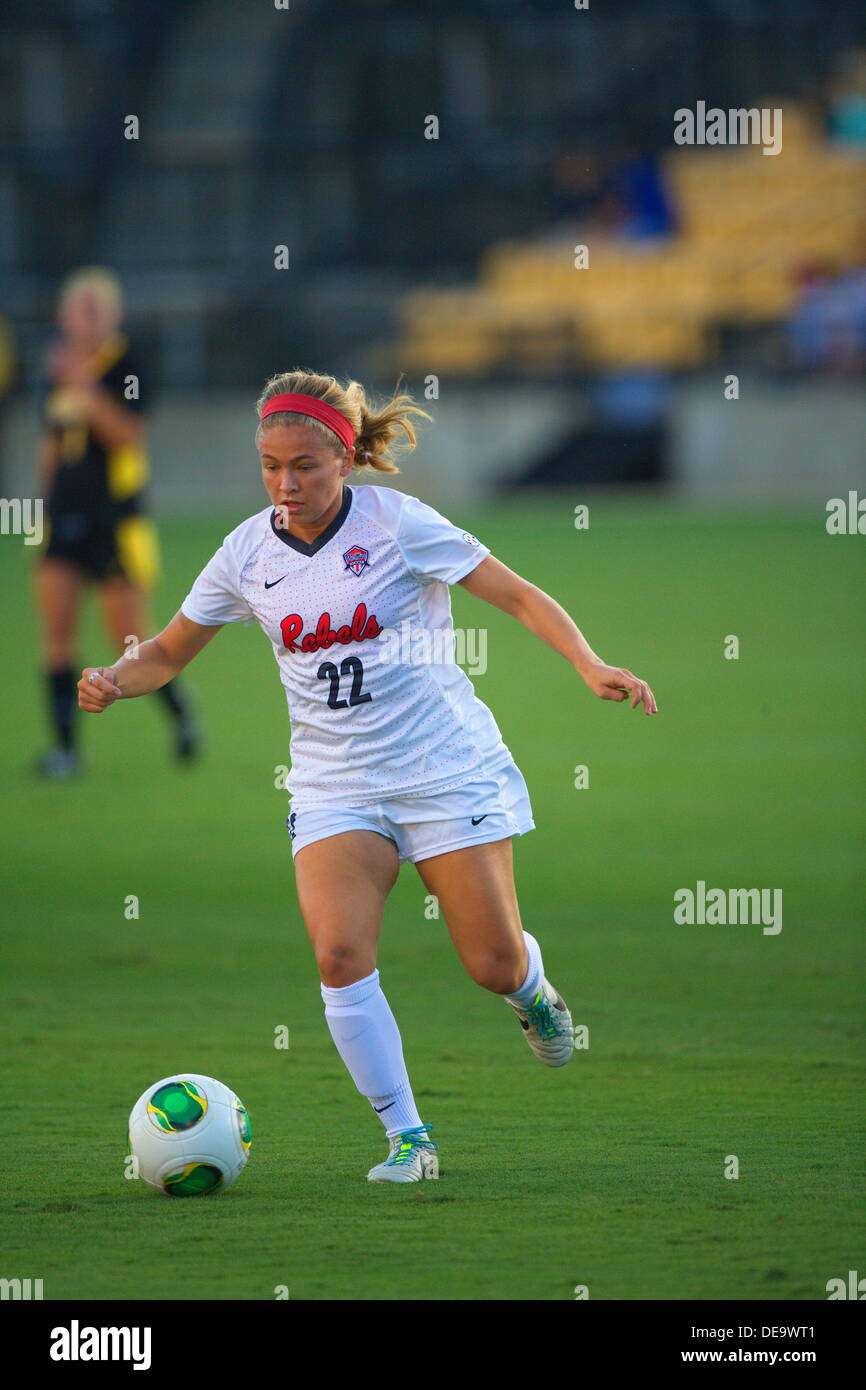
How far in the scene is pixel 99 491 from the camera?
10.8 meters

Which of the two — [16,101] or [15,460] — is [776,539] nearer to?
[15,460]

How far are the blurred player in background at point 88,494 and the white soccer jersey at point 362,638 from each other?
226 inches

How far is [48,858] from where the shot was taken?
886cm

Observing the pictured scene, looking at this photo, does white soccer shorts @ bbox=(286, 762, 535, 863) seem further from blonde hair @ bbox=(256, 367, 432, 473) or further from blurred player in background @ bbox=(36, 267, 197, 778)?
blurred player in background @ bbox=(36, 267, 197, 778)

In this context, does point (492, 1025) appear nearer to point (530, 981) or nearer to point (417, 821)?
point (530, 981)

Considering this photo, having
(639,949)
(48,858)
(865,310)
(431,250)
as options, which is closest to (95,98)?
(431,250)

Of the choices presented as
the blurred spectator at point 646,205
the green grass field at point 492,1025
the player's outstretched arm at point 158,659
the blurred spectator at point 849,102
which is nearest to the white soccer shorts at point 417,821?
the player's outstretched arm at point 158,659

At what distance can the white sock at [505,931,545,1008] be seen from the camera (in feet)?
16.8

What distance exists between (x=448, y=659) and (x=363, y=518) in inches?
16.4

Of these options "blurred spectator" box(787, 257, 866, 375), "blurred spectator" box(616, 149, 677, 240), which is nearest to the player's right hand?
"blurred spectator" box(787, 257, 866, 375)

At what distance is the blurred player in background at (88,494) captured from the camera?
1060 centimetres

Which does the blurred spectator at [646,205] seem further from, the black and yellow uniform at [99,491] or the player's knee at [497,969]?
the player's knee at [497,969]

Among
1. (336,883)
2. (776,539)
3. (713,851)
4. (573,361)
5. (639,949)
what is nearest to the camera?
(336,883)
